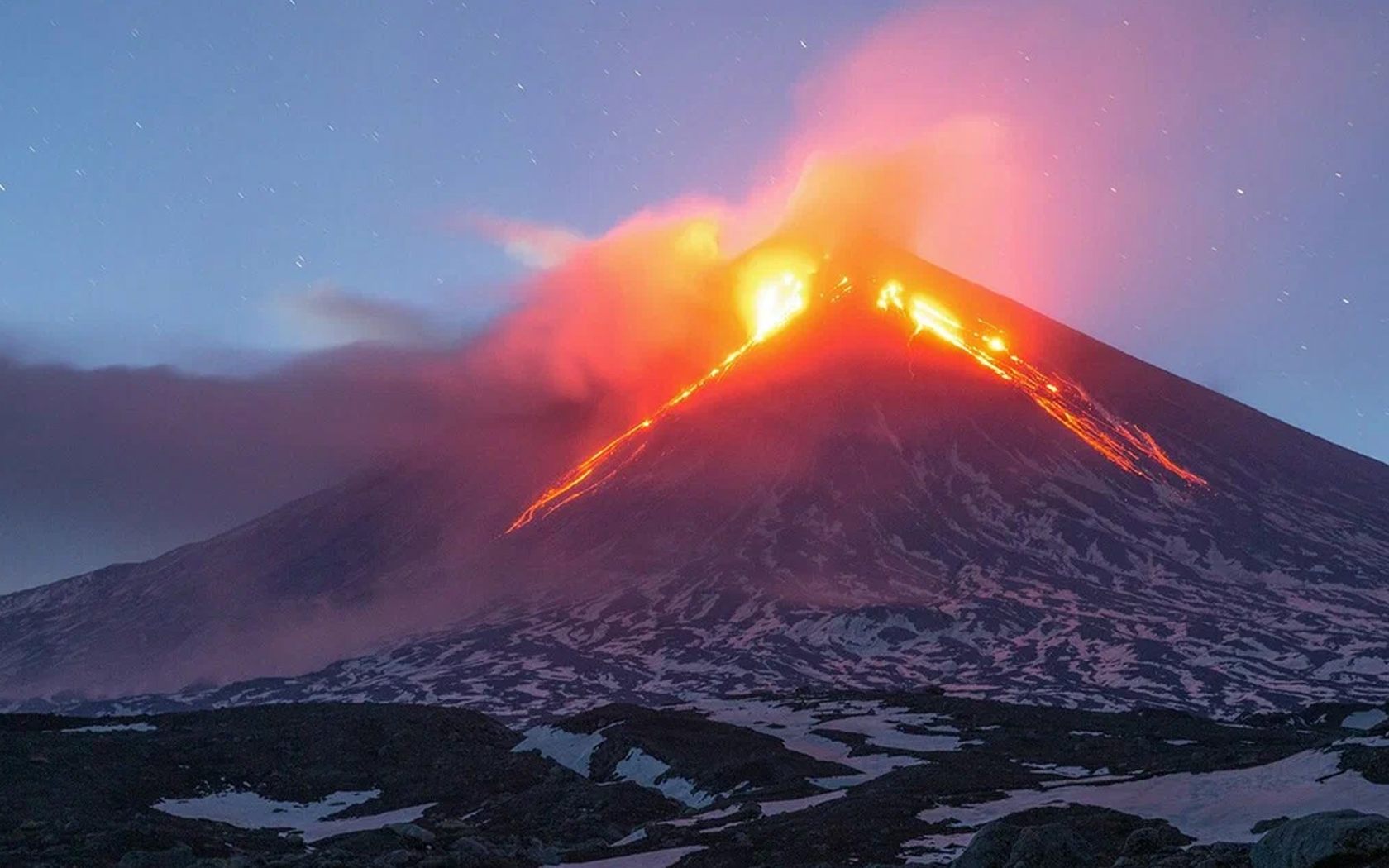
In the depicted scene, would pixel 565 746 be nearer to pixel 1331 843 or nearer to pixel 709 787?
pixel 709 787

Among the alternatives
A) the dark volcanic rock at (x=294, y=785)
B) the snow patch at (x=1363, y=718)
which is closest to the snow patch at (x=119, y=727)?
the dark volcanic rock at (x=294, y=785)

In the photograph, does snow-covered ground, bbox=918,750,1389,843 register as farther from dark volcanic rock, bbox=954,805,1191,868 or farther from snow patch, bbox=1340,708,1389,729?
snow patch, bbox=1340,708,1389,729

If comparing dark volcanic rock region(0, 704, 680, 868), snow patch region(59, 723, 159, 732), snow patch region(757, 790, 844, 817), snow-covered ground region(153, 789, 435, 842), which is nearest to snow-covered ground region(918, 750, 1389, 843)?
snow patch region(757, 790, 844, 817)

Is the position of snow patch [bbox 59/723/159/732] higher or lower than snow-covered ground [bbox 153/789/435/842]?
higher

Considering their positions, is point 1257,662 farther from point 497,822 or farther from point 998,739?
point 497,822

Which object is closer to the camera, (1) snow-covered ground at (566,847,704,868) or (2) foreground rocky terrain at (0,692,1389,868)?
(2) foreground rocky terrain at (0,692,1389,868)

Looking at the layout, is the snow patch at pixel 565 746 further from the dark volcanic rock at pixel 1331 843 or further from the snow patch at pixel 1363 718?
the dark volcanic rock at pixel 1331 843
